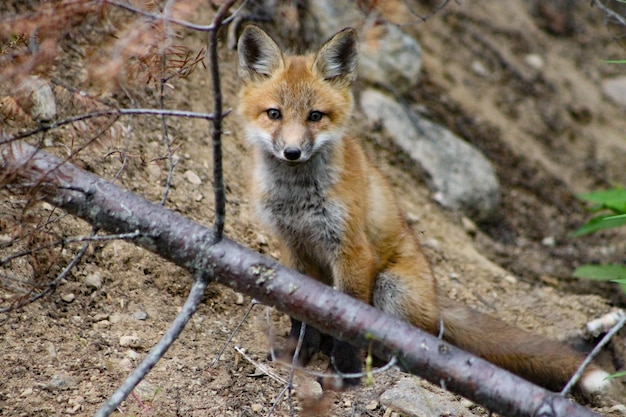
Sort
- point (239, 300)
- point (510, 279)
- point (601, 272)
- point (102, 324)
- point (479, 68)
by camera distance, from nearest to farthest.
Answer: point (102, 324)
point (239, 300)
point (601, 272)
point (510, 279)
point (479, 68)

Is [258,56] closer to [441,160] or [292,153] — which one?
[292,153]

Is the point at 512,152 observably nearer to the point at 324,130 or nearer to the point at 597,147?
the point at 597,147

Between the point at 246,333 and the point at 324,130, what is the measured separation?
142 centimetres

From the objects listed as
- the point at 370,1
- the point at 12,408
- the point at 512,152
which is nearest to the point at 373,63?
the point at 370,1

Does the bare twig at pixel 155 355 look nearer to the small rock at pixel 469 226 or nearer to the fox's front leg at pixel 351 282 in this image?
the fox's front leg at pixel 351 282

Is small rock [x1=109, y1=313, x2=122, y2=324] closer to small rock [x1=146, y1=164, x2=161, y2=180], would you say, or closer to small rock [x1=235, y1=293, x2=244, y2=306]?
small rock [x1=235, y1=293, x2=244, y2=306]

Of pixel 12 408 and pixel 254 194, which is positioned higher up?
Result: pixel 254 194

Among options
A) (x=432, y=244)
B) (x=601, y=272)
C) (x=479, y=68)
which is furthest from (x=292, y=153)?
(x=479, y=68)

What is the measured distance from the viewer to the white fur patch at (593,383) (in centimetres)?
394

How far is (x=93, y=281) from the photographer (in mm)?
3918

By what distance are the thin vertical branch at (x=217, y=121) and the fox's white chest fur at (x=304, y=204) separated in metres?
1.01

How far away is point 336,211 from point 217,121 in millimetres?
1509

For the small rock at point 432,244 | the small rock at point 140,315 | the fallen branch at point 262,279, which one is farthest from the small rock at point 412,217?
the fallen branch at point 262,279

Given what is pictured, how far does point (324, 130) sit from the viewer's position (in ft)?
Result: 12.7
